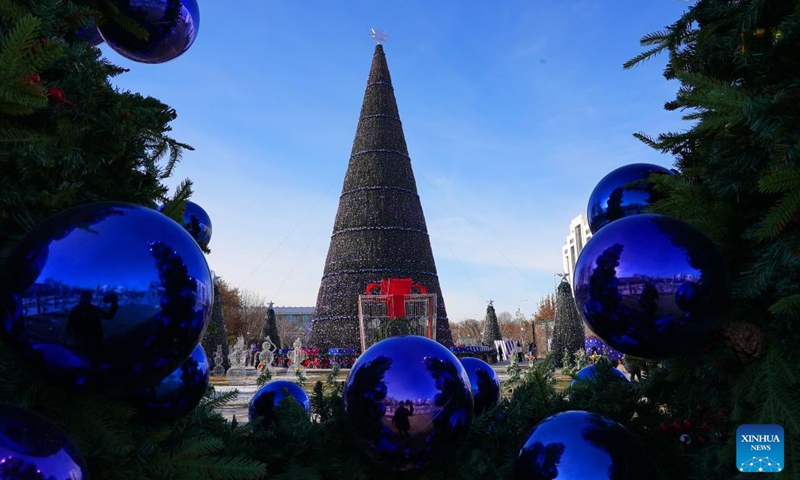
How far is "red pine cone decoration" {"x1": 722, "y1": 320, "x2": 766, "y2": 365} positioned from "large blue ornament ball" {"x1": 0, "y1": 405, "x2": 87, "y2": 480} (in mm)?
2385

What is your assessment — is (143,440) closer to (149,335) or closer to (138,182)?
(149,335)

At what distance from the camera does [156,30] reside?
2.67 meters

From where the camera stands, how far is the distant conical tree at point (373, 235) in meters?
19.8

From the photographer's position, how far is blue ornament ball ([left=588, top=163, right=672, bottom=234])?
10.6 ft

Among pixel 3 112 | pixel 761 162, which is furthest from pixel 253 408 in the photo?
pixel 761 162

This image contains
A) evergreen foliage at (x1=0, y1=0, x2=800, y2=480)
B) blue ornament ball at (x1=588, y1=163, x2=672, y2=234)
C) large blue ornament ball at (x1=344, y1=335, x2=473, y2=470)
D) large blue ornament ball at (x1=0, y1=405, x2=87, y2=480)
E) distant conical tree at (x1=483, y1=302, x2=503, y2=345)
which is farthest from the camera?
distant conical tree at (x1=483, y1=302, x2=503, y2=345)

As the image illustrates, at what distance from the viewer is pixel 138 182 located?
7.30ft

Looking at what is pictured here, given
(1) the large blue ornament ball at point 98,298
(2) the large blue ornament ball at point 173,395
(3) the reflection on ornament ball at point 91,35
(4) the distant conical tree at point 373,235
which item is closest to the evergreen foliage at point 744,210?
(1) the large blue ornament ball at point 98,298

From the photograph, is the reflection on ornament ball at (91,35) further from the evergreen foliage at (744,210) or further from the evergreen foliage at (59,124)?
the evergreen foliage at (744,210)

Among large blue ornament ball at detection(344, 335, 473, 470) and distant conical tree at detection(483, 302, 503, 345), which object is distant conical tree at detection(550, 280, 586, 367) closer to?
distant conical tree at detection(483, 302, 503, 345)

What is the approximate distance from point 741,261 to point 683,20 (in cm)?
136

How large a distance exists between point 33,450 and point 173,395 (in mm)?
1006

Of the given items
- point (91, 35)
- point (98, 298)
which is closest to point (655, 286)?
point (98, 298)

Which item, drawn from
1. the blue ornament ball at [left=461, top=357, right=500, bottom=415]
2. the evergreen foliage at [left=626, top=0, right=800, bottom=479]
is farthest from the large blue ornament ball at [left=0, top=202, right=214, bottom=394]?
the blue ornament ball at [left=461, top=357, right=500, bottom=415]
